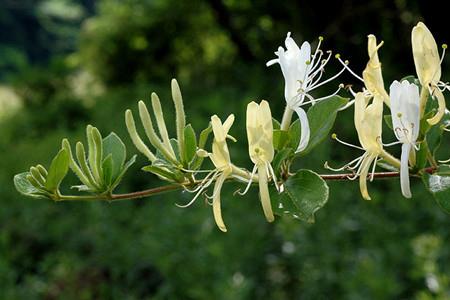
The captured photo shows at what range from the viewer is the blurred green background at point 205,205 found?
6.46 feet

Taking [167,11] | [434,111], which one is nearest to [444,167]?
[434,111]

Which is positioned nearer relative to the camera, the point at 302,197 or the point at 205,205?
the point at 302,197

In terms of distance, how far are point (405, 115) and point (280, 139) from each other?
108 mm

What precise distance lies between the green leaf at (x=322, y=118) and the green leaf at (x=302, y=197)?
0.10ft

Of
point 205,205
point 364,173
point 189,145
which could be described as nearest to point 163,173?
point 189,145

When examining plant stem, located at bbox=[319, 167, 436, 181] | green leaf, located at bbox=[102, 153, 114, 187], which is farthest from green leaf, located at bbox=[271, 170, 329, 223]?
green leaf, located at bbox=[102, 153, 114, 187]

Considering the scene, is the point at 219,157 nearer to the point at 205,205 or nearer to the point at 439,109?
the point at 439,109

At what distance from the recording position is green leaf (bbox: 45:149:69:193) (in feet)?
1.73

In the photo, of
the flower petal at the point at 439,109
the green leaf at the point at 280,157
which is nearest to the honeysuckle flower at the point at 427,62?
the flower petal at the point at 439,109

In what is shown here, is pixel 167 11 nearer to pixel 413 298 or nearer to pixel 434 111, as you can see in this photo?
pixel 413 298

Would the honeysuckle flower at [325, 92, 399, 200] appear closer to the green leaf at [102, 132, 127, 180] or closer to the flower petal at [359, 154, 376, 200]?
the flower petal at [359, 154, 376, 200]

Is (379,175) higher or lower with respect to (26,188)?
lower

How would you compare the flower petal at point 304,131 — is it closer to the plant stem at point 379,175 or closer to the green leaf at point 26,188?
the plant stem at point 379,175

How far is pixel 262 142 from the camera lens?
1.60 ft
